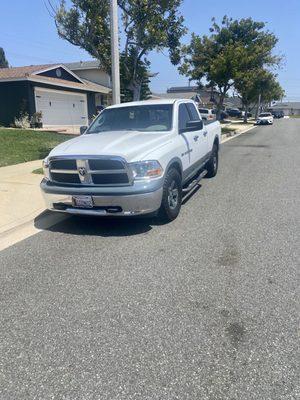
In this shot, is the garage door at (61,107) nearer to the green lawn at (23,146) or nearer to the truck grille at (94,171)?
the green lawn at (23,146)

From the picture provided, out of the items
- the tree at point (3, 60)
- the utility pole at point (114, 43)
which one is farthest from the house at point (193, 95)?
the tree at point (3, 60)

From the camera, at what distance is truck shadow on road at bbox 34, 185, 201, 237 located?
5.52 metres

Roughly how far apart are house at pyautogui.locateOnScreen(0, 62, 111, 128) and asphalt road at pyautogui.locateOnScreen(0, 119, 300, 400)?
19930 mm

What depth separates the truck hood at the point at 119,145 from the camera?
516 centimetres

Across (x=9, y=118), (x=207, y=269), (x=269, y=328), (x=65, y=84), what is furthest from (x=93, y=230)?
(x=65, y=84)

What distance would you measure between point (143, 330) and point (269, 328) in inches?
41.2

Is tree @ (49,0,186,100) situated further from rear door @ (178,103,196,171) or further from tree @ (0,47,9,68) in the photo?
tree @ (0,47,9,68)

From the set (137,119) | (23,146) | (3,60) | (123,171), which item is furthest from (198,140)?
(3,60)

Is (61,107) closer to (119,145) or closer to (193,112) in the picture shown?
(193,112)

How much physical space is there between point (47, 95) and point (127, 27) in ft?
38.3

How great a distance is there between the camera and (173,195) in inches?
231

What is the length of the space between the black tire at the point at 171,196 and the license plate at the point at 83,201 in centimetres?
105

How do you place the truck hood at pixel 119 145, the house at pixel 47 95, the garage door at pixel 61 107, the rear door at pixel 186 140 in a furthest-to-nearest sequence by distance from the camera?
1. the garage door at pixel 61 107
2. the house at pixel 47 95
3. the rear door at pixel 186 140
4. the truck hood at pixel 119 145

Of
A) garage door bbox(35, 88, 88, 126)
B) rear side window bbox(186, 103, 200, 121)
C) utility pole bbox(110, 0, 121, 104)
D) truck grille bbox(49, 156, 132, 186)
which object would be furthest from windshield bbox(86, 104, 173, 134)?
garage door bbox(35, 88, 88, 126)
